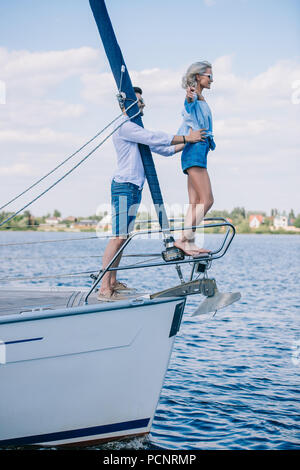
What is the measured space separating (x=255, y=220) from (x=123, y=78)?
12380 centimetres

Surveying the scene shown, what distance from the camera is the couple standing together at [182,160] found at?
530cm

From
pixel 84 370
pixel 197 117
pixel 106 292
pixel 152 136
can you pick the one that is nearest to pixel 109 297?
pixel 106 292

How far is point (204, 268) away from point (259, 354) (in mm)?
6455

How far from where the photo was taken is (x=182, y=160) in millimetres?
5430

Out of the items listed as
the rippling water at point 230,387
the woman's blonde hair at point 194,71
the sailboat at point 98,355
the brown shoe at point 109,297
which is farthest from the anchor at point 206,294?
the woman's blonde hair at point 194,71

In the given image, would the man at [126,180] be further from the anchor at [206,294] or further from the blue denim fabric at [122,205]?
the anchor at [206,294]

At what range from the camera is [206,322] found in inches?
579

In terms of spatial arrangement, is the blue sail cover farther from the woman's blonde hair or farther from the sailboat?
the woman's blonde hair

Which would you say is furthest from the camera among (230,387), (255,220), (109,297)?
(255,220)

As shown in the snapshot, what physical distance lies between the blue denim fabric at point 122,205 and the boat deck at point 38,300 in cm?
72

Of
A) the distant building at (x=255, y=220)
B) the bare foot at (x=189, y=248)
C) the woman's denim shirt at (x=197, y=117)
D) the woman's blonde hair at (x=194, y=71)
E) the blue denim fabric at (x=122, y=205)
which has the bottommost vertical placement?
the bare foot at (x=189, y=248)

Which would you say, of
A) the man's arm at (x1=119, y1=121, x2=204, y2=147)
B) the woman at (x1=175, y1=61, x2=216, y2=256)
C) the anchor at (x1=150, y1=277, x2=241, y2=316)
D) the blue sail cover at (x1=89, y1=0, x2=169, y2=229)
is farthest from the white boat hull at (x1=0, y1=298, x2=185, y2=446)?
the man's arm at (x1=119, y1=121, x2=204, y2=147)

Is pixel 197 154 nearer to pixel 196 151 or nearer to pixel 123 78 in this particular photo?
pixel 196 151
